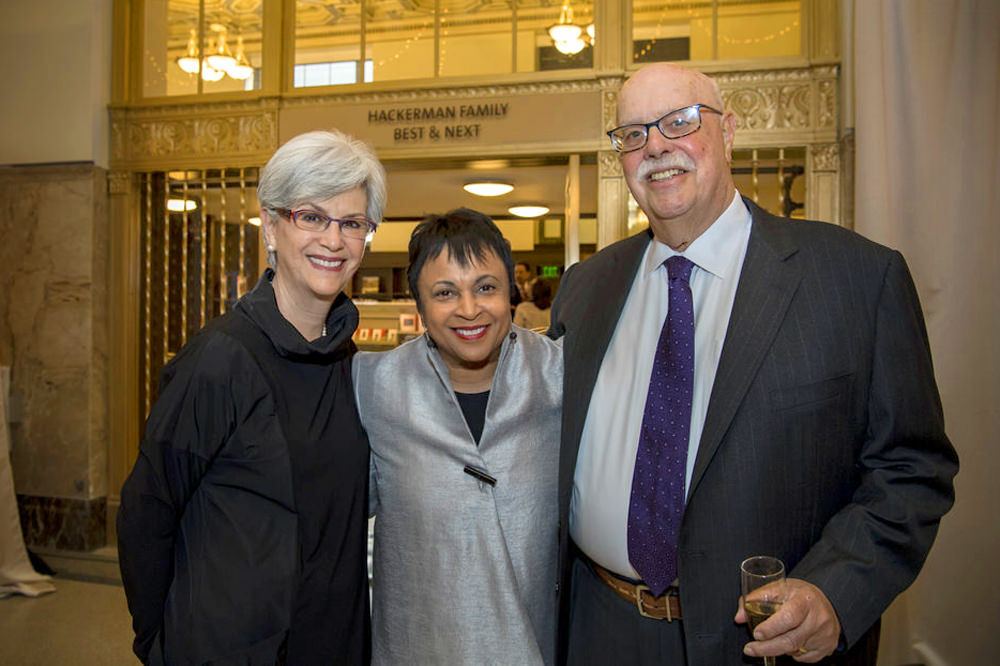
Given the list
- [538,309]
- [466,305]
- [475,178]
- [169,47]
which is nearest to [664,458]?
[466,305]

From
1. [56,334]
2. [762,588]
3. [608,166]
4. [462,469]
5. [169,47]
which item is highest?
[169,47]

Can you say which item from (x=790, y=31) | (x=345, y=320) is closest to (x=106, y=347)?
(x=345, y=320)

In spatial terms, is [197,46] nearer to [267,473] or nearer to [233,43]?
[233,43]

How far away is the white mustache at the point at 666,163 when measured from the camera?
1617 millimetres

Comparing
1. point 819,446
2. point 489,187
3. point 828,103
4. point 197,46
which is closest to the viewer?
point 819,446

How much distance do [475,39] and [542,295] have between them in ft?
6.12

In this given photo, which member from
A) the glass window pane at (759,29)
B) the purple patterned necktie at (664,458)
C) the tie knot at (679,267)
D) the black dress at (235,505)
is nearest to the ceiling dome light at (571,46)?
the glass window pane at (759,29)

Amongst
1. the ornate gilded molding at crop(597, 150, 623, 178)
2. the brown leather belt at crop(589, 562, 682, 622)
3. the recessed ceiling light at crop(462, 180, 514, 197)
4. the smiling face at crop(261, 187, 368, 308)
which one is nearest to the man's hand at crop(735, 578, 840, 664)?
the brown leather belt at crop(589, 562, 682, 622)

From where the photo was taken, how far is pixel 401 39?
463 centimetres

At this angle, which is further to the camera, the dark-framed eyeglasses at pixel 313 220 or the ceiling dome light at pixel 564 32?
the ceiling dome light at pixel 564 32

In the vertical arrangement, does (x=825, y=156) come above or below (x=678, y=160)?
above

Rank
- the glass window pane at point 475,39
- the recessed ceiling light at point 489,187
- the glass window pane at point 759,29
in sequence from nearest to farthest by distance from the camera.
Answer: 1. the glass window pane at point 759,29
2. the glass window pane at point 475,39
3. the recessed ceiling light at point 489,187

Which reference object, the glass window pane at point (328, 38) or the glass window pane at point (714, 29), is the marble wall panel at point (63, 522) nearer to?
the glass window pane at point (328, 38)

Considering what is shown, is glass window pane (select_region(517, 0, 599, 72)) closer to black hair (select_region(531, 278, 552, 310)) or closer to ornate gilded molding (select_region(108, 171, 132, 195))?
black hair (select_region(531, 278, 552, 310))
